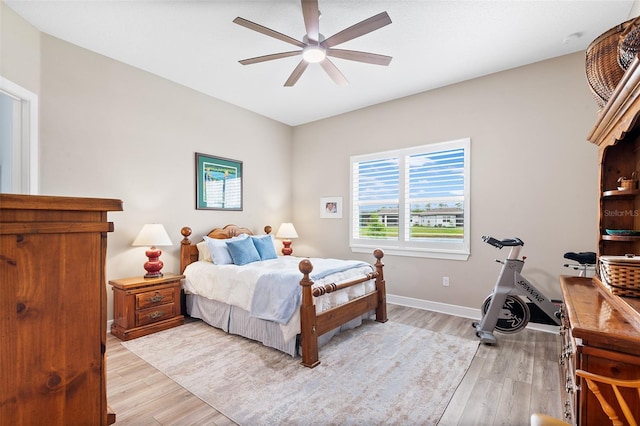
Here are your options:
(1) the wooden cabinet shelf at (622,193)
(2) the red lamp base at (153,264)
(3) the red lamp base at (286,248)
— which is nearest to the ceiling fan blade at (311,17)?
(1) the wooden cabinet shelf at (622,193)

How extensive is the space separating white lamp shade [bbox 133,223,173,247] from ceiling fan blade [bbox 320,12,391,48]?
8.46ft

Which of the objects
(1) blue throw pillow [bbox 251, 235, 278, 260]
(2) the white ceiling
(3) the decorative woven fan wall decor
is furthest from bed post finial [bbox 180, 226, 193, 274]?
(3) the decorative woven fan wall decor

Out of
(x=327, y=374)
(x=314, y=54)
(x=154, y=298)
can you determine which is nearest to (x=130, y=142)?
(x=154, y=298)

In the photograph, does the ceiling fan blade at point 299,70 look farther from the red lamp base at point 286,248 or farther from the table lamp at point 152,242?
the red lamp base at point 286,248

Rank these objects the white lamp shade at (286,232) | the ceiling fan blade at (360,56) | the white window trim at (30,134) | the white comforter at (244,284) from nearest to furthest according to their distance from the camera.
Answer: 1. the ceiling fan blade at (360,56)
2. the white window trim at (30,134)
3. the white comforter at (244,284)
4. the white lamp shade at (286,232)

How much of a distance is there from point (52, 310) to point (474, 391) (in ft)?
8.23

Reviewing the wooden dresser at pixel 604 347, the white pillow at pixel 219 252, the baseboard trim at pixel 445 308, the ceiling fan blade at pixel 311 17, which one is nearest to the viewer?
the wooden dresser at pixel 604 347

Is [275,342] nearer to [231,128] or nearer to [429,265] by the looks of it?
[429,265]

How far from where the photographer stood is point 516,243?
2945 mm

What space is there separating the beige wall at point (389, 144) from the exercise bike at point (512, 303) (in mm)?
481

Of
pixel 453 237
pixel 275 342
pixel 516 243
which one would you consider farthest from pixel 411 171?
pixel 275 342

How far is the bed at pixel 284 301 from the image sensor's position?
265 centimetres

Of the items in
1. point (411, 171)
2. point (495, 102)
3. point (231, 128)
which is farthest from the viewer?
point (231, 128)

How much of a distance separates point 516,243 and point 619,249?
3.10 ft
